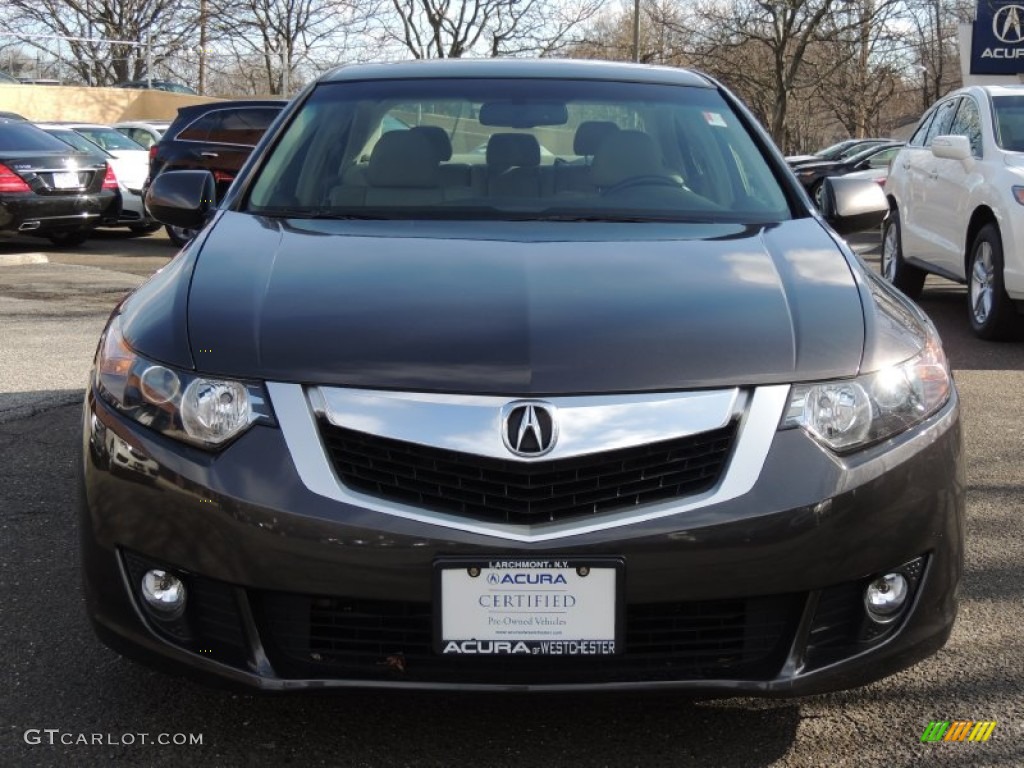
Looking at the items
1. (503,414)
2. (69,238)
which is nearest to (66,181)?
(69,238)

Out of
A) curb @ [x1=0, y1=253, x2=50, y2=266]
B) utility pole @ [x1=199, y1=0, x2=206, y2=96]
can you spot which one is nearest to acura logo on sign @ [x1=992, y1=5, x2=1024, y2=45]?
curb @ [x1=0, y1=253, x2=50, y2=266]

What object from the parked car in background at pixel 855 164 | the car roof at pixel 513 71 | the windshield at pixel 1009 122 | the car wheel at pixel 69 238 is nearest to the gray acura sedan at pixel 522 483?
the car roof at pixel 513 71

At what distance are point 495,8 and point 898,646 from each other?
41.0 m

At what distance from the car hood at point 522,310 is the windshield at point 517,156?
35 centimetres

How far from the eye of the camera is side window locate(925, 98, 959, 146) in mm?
9281

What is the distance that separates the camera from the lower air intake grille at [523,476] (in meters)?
2.31

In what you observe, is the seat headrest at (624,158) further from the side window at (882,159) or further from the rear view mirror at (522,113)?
the side window at (882,159)

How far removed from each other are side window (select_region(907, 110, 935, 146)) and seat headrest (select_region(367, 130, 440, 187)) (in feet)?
22.7

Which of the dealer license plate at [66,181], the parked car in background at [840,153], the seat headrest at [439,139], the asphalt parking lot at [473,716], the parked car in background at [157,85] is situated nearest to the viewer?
the asphalt parking lot at [473,716]

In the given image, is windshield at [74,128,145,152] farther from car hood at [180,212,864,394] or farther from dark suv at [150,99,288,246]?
car hood at [180,212,864,394]

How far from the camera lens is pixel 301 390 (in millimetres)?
2381

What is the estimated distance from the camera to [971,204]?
8.12 meters

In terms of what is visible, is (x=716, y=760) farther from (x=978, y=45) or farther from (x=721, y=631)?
(x=978, y=45)

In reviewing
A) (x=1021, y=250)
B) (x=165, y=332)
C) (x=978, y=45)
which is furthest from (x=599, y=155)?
(x=978, y=45)
